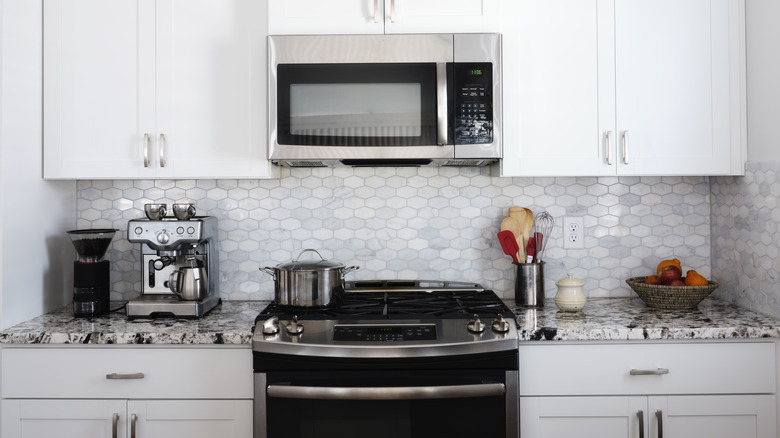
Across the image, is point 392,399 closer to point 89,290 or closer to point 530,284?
point 530,284

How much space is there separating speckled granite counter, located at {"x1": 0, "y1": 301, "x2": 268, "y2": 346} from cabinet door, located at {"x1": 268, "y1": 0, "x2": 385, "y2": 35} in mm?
1052

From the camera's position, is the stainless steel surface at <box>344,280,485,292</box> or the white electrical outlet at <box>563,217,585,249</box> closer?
the stainless steel surface at <box>344,280,485,292</box>

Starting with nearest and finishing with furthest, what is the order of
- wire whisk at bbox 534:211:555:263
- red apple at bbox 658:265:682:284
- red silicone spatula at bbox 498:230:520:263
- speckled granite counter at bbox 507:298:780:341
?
1. speckled granite counter at bbox 507:298:780:341
2. red apple at bbox 658:265:682:284
3. red silicone spatula at bbox 498:230:520:263
4. wire whisk at bbox 534:211:555:263

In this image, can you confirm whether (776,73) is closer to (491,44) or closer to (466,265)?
(491,44)

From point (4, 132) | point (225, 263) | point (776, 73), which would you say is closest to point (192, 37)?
point (4, 132)

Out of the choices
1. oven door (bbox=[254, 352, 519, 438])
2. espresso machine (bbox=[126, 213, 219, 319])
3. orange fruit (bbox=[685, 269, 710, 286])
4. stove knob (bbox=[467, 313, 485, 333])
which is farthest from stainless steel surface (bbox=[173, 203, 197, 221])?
orange fruit (bbox=[685, 269, 710, 286])

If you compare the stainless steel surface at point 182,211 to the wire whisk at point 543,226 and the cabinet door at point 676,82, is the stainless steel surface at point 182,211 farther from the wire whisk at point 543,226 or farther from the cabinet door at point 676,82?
the cabinet door at point 676,82

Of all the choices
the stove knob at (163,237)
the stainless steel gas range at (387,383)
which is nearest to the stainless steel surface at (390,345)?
the stainless steel gas range at (387,383)

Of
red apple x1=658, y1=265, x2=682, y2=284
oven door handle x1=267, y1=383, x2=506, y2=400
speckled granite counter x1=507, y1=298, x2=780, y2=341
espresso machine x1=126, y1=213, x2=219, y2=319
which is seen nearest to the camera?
oven door handle x1=267, y1=383, x2=506, y2=400

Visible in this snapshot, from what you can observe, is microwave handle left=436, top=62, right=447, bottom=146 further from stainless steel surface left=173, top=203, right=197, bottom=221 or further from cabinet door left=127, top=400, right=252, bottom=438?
cabinet door left=127, top=400, right=252, bottom=438

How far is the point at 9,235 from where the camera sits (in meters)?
2.10

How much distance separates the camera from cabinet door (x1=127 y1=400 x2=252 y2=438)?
6.63 ft

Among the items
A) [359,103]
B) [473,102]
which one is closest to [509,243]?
[473,102]

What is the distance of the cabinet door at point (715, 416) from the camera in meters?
2.01
